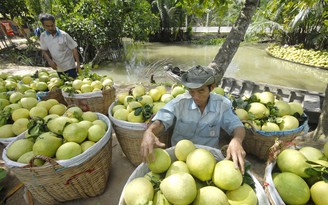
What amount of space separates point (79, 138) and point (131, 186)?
3.13 feet

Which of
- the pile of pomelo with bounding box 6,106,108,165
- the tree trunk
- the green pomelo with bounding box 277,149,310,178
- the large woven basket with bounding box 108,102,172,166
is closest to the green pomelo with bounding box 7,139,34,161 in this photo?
the pile of pomelo with bounding box 6,106,108,165

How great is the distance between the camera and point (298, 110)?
2.65 meters

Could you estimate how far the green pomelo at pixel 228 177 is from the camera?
1.24 metres

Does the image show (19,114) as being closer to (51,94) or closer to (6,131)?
(6,131)

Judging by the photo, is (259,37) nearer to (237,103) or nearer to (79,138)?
(237,103)

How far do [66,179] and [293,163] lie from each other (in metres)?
1.86

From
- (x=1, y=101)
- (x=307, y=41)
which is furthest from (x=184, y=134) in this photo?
(x=307, y=41)

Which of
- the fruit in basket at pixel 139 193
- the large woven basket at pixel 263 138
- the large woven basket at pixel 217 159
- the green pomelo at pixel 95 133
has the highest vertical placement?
the fruit in basket at pixel 139 193

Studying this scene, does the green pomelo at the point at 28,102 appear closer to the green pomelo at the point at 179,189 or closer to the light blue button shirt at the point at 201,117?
the light blue button shirt at the point at 201,117

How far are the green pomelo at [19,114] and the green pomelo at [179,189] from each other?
2219 mm

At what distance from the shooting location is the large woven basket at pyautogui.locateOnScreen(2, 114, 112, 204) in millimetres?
1717

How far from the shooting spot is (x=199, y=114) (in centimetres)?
199

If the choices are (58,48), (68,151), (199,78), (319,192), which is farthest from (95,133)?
(58,48)

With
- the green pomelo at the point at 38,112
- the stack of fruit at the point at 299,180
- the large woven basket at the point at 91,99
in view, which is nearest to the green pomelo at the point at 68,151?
the green pomelo at the point at 38,112
